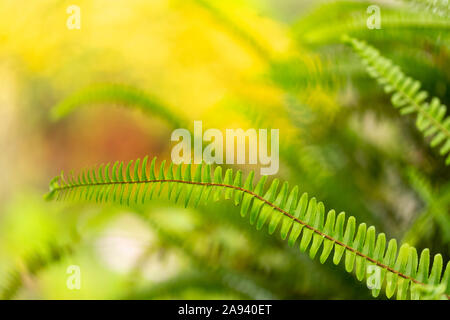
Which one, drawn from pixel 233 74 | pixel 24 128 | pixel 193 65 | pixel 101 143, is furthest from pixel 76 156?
pixel 233 74

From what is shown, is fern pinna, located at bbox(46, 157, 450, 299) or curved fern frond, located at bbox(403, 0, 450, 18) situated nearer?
fern pinna, located at bbox(46, 157, 450, 299)

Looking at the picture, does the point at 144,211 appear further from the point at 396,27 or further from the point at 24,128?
the point at 24,128

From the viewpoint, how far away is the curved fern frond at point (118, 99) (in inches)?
22.7

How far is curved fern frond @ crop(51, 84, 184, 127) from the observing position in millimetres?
576

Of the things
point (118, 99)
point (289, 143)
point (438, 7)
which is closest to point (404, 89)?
point (438, 7)

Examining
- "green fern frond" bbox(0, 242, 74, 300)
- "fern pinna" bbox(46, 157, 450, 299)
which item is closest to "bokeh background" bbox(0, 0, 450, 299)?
"green fern frond" bbox(0, 242, 74, 300)

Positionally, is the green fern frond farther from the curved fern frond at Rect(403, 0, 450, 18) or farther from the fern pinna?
the curved fern frond at Rect(403, 0, 450, 18)

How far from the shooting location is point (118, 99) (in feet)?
1.95

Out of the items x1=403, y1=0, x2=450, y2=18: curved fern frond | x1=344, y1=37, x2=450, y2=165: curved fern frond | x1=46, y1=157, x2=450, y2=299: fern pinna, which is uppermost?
x1=403, y1=0, x2=450, y2=18: curved fern frond

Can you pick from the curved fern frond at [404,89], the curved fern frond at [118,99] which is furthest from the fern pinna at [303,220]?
the curved fern frond at [118,99]

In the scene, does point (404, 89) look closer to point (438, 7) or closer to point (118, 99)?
point (438, 7)

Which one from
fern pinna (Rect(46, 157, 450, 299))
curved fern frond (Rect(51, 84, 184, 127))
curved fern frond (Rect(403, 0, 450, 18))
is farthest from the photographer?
curved fern frond (Rect(51, 84, 184, 127))

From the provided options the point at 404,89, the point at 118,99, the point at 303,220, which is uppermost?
the point at 118,99

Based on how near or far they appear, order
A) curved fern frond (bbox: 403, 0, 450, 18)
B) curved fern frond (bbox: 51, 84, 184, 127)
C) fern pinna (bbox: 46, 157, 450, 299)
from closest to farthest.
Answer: fern pinna (bbox: 46, 157, 450, 299)
curved fern frond (bbox: 403, 0, 450, 18)
curved fern frond (bbox: 51, 84, 184, 127)
